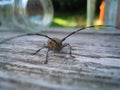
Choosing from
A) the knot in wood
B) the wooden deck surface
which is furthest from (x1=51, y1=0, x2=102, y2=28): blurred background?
the knot in wood

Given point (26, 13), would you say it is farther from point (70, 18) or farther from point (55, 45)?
point (70, 18)

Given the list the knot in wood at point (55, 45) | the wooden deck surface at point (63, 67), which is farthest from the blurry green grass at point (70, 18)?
the knot in wood at point (55, 45)

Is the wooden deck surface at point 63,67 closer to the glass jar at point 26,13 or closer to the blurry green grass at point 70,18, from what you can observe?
the glass jar at point 26,13

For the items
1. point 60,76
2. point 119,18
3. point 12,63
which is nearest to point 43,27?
point 119,18

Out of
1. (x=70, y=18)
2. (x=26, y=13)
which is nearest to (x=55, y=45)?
(x=26, y=13)

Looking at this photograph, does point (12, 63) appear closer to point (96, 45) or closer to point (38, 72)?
point (38, 72)

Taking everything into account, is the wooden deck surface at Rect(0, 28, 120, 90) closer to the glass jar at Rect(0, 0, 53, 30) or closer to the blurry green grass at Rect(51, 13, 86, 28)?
the glass jar at Rect(0, 0, 53, 30)
